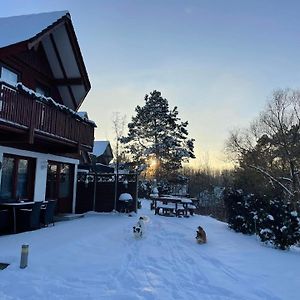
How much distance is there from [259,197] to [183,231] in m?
3.46

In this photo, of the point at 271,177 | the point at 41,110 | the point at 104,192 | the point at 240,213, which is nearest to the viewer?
the point at 41,110

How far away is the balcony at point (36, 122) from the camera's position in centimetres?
953

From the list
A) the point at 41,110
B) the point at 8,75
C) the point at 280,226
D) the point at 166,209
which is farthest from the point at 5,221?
the point at 166,209

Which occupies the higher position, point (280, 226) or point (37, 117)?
point (37, 117)

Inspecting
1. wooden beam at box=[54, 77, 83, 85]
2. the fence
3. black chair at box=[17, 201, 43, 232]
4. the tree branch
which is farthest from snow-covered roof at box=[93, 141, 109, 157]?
black chair at box=[17, 201, 43, 232]

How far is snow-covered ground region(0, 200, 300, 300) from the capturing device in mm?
5801

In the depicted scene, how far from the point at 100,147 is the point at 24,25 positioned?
24.7 m

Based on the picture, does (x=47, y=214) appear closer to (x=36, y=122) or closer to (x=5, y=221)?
(x=5, y=221)

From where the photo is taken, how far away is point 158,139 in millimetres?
37344

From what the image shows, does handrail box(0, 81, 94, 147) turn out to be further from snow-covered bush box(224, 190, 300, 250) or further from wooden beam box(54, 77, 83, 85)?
snow-covered bush box(224, 190, 300, 250)

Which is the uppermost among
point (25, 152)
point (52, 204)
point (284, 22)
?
point (284, 22)

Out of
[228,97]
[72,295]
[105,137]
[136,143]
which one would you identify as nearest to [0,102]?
[72,295]

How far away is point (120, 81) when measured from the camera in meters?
17.4

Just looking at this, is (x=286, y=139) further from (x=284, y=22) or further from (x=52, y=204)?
(x=52, y=204)
